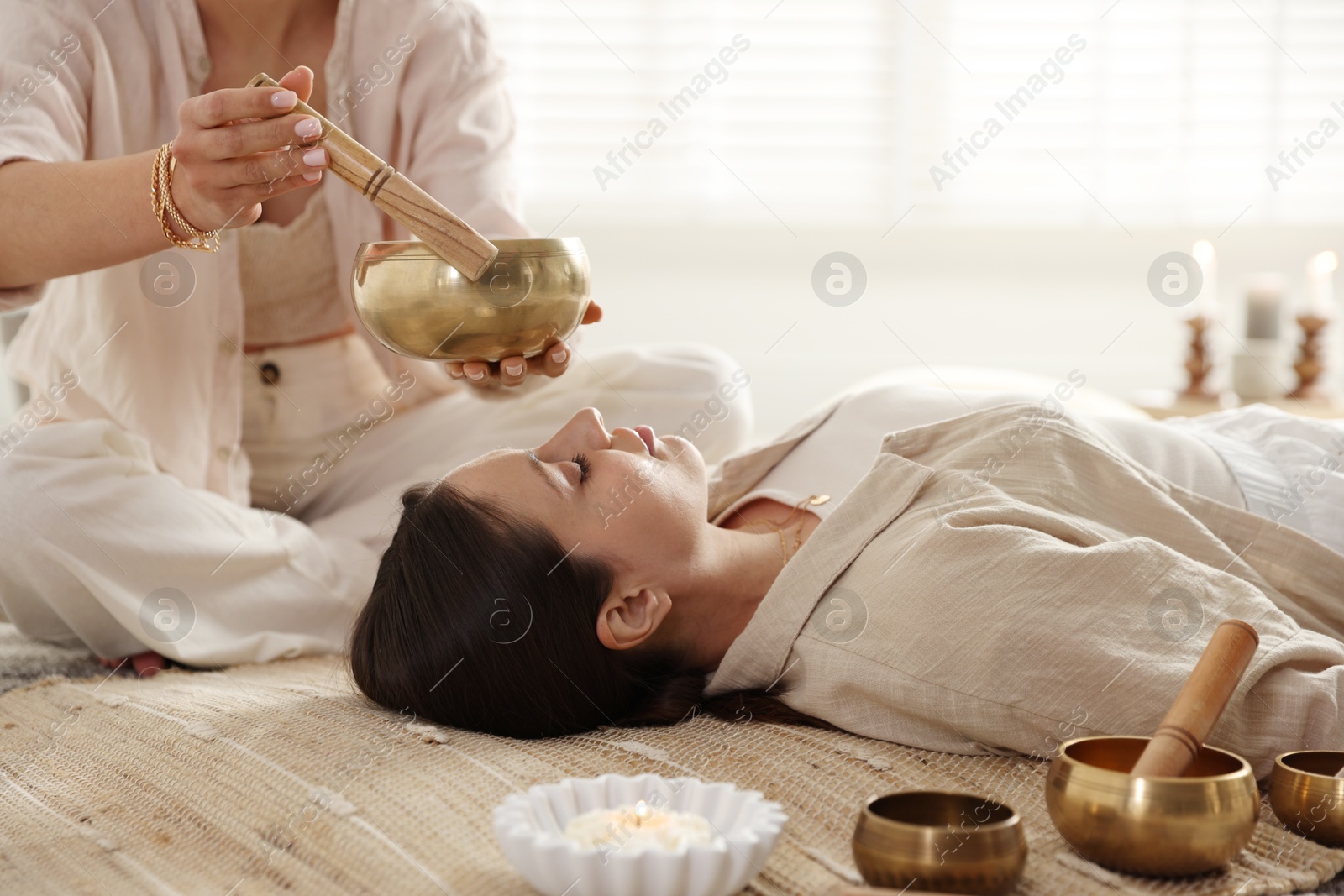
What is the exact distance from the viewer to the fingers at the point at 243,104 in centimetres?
122

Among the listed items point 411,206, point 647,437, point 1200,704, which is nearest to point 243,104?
point 411,206

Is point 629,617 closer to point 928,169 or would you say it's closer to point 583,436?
point 583,436

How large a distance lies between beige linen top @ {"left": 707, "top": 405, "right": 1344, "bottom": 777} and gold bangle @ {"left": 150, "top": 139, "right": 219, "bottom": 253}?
0.79 metres

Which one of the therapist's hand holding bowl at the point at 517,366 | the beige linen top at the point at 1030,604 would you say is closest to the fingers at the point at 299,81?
the therapist's hand holding bowl at the point at 517,366

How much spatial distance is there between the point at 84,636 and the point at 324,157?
94 cm

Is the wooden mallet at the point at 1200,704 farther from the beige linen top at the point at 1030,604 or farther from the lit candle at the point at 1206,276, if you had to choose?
the lit candle at the point at 1206,276

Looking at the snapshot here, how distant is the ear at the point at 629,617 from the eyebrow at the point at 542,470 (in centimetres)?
14

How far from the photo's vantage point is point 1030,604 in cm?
119

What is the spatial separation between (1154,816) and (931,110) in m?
2.94

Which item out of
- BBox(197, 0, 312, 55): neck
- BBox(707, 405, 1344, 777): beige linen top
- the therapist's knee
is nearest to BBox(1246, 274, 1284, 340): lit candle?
the therapist's knee

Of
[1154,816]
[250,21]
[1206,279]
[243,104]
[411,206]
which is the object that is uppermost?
[250,21]

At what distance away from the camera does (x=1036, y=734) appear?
119 cm

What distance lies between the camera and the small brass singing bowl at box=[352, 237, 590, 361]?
127cm

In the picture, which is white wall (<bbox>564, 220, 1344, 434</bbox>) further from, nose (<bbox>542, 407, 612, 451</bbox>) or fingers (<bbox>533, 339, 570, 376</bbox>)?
nose (<bbox>542, 407, 612, 451</bbox>)
